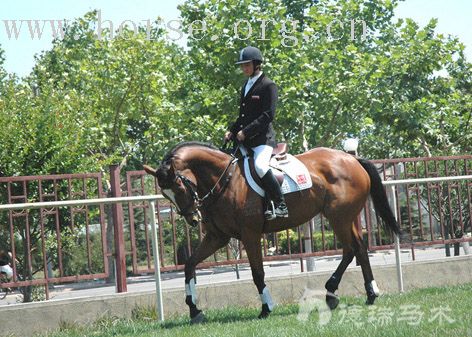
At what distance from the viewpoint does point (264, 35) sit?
2602 cm

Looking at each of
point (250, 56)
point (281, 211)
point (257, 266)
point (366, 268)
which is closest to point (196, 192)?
point (281, 211)

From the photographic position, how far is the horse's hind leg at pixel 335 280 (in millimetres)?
10719

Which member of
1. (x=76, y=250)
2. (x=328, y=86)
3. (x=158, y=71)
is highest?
(x=158, y=71)

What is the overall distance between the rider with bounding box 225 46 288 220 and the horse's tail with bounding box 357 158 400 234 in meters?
1.92

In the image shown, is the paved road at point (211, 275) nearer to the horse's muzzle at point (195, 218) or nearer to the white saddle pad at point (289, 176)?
the horse's muzzle at point (195, 218)

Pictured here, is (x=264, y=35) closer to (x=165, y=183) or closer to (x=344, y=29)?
(x=344, y=29)

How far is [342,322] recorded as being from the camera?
8.62 m

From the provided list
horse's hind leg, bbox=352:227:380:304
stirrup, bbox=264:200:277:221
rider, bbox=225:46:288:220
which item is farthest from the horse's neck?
horse's hind leg, bbox=352:227:380:304

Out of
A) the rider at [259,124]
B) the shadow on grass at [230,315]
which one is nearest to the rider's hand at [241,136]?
the rider at [259,124]

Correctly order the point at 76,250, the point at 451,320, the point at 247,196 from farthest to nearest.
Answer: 1. the point at 76,250
2. the point at 247,196
3. the point at 451,320

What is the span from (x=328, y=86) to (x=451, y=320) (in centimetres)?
1985

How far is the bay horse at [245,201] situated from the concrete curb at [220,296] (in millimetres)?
1207

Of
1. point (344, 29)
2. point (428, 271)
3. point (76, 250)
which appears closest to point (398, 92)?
point (344, 29)

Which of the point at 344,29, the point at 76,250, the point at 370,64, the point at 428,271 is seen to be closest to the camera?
the point at 76,250
